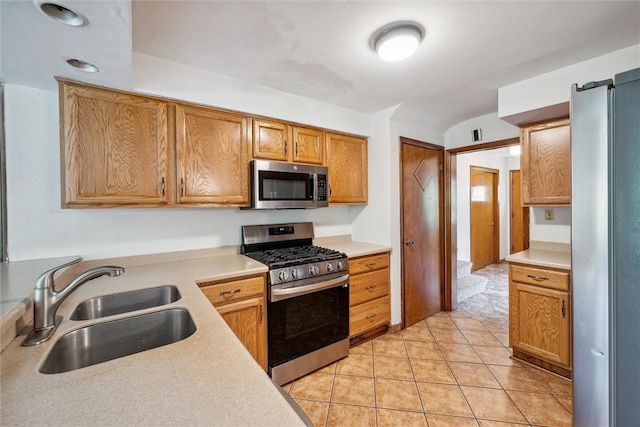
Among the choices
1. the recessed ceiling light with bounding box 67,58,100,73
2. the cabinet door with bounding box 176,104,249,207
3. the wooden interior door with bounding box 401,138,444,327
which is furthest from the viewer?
the wooden interior door with bounding box 401,138,444,327

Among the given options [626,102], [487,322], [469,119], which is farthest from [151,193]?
[487,322]

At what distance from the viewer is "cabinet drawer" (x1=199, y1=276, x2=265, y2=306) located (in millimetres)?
1707

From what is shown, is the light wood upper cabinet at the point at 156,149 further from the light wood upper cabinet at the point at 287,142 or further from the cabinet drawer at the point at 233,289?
the cabinet drawer at the point at 233,289

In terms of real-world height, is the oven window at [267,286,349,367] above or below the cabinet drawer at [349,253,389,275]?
below

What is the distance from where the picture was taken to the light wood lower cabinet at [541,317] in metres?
1.98

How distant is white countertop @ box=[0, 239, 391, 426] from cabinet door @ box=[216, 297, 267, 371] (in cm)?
79

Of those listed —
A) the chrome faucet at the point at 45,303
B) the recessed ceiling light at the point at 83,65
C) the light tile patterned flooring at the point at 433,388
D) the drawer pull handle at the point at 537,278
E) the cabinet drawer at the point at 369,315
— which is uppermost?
the recessed ceiling light at the point at 83,65

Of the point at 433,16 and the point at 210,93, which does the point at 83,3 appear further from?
the point at 433,16

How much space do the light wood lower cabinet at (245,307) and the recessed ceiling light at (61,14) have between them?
137cm

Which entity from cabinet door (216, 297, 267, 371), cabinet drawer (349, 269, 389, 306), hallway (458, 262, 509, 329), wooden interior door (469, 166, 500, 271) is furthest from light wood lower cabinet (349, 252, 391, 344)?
wooden interior door (469, 166, 500, 271)

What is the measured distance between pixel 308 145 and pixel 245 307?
152cm

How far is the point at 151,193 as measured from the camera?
1.80 metres

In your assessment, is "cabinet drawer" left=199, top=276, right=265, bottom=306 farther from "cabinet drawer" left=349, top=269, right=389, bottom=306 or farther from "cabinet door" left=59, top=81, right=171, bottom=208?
"cabinet drawer" left=349, top=269, right=389, bottom=306

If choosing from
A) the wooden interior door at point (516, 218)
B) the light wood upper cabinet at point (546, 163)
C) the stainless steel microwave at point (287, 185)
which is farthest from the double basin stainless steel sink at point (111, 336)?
the wooden interior door at point (516, 218)
